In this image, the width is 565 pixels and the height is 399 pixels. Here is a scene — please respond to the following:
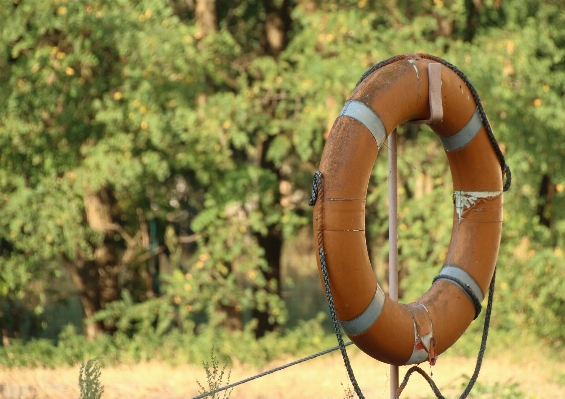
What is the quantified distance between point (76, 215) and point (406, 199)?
344cm

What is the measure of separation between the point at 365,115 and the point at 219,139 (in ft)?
16.1

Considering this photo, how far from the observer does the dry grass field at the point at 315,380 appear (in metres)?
6.84

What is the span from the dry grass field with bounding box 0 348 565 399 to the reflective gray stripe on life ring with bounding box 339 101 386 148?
2196mm

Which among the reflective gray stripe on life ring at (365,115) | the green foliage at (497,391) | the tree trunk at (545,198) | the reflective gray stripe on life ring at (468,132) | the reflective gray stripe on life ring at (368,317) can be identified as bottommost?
the reflective gray stripe on life ring at (368,317)

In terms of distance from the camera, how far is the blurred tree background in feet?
28.6

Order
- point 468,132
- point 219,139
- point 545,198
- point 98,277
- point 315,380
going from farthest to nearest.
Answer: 1. point 98,277
2. point 545,198
3. point 219,139
4. point 315,380
5. point 468,132

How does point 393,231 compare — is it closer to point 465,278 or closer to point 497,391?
point 465,278

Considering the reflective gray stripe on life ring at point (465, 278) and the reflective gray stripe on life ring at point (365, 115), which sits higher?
the reflective gray stripe on life ring at point (365, 115)

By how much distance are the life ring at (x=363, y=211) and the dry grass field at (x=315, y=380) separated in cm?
142

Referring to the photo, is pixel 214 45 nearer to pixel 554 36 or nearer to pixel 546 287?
pixel 554 36

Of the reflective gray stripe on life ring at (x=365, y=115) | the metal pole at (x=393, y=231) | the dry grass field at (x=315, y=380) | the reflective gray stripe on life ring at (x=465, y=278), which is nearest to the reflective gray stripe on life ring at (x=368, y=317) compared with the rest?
the metal pole at (x=393, y=231)

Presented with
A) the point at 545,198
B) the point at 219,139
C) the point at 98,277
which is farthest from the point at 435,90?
the point at 98,277

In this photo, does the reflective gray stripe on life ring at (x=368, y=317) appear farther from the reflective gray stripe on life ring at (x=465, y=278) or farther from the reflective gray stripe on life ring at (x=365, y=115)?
the reflective gray stripe on life ring at (x=365, y=115)

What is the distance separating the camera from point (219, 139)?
924cm
